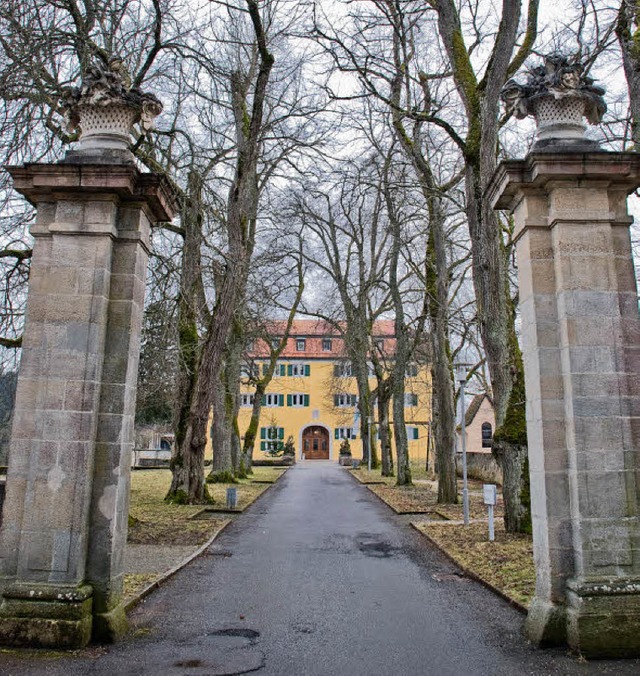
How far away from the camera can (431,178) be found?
15.6 meters

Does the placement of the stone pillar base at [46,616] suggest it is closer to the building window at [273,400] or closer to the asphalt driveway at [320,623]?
the asphalt driveway at [320,623]

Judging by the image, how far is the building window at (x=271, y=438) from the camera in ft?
193

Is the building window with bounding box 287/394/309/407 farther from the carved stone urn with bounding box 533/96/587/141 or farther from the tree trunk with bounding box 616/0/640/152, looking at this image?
the carved stone urn with bounding box 533/96/587/141

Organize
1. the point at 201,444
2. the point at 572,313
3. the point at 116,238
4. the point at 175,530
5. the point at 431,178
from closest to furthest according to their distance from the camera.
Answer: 1. the point at 572,313
2. the point at 116,238
3. the point at 175,530
4. the point at 431,178
5. the point at 201,444

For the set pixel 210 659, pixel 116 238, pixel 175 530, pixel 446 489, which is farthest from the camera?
pixel 446 489

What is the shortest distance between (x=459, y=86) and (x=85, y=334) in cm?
965

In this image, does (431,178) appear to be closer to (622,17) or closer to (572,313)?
(622,17)

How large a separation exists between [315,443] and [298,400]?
14.9 ft

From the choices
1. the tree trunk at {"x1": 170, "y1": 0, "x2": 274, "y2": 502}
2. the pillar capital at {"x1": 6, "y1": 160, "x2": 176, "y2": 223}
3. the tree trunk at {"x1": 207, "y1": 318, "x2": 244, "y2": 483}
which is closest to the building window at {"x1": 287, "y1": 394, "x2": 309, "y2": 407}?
the tree trunk at {"x1": 207, "y1": 318, "x2": 244, "y2": 483}

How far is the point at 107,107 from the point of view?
20.6ft

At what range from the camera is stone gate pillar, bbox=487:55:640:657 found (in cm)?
536

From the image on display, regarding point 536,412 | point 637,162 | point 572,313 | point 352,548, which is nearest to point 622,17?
point 637,162

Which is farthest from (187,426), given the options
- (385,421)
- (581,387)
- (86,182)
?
(385,421)

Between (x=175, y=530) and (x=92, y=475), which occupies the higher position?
(x=92, y=475)
